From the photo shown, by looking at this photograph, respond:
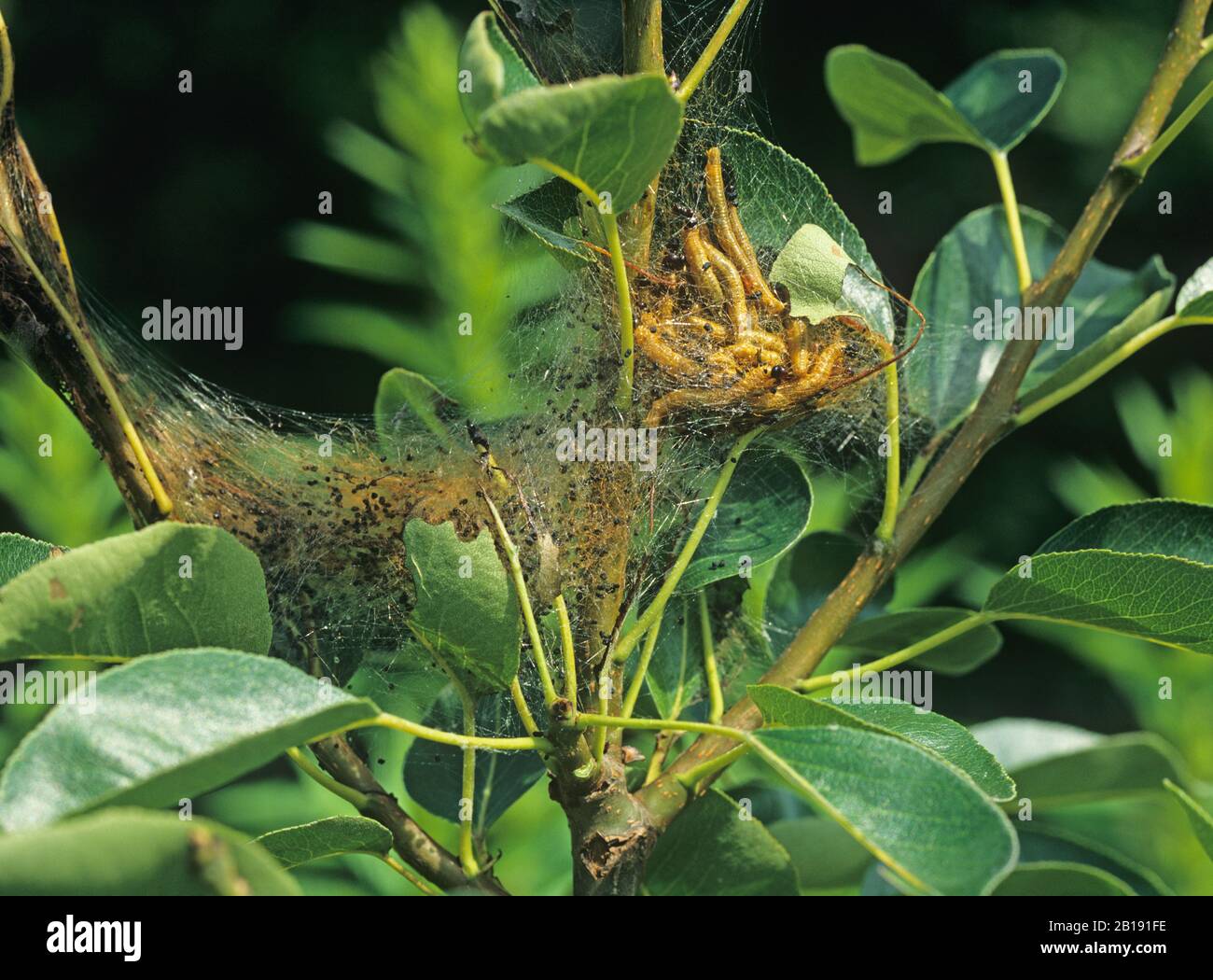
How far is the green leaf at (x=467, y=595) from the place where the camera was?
66 cm

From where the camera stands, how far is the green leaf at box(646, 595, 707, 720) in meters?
0.94

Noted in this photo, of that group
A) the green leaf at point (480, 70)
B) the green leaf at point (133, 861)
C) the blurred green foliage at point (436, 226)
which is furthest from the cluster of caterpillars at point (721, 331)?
the blurred green foliage at point (436, 226)

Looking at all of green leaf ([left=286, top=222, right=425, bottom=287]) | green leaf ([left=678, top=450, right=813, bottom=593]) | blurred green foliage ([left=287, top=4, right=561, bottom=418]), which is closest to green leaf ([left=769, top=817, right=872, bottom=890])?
green leaf ([left=678, top=450, right=813, bottom=593])

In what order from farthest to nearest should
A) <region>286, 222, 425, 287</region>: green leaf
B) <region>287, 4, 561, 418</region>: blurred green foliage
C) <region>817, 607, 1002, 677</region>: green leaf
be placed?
<region>286, 222, 425, 287</region>: green leaf
<region>287, 4, 561, 418</region>: blurred green foliage
<region>817, 607, 1002, 677</region>: green leaf

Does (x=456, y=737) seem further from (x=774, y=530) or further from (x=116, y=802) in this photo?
(x=774, y=530)

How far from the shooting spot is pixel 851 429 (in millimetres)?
1081

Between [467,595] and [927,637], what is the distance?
0.50 m

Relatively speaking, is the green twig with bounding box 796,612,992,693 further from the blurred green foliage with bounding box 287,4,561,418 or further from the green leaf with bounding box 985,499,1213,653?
the blurred green foliage with bounding box 287,4,561,418

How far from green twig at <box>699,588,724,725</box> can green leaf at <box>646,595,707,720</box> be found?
1 centimetres

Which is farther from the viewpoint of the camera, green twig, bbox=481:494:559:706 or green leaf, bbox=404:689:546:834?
green leaf, bbox=404:689:546:834

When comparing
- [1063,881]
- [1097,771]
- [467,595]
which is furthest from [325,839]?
[1097,771]

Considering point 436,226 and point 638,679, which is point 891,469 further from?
point 436,226

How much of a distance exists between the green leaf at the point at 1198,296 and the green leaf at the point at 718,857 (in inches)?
21.1

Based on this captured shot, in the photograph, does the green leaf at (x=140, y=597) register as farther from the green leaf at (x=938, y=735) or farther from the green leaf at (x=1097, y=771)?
the green leaf at (x=1097, y=771)
